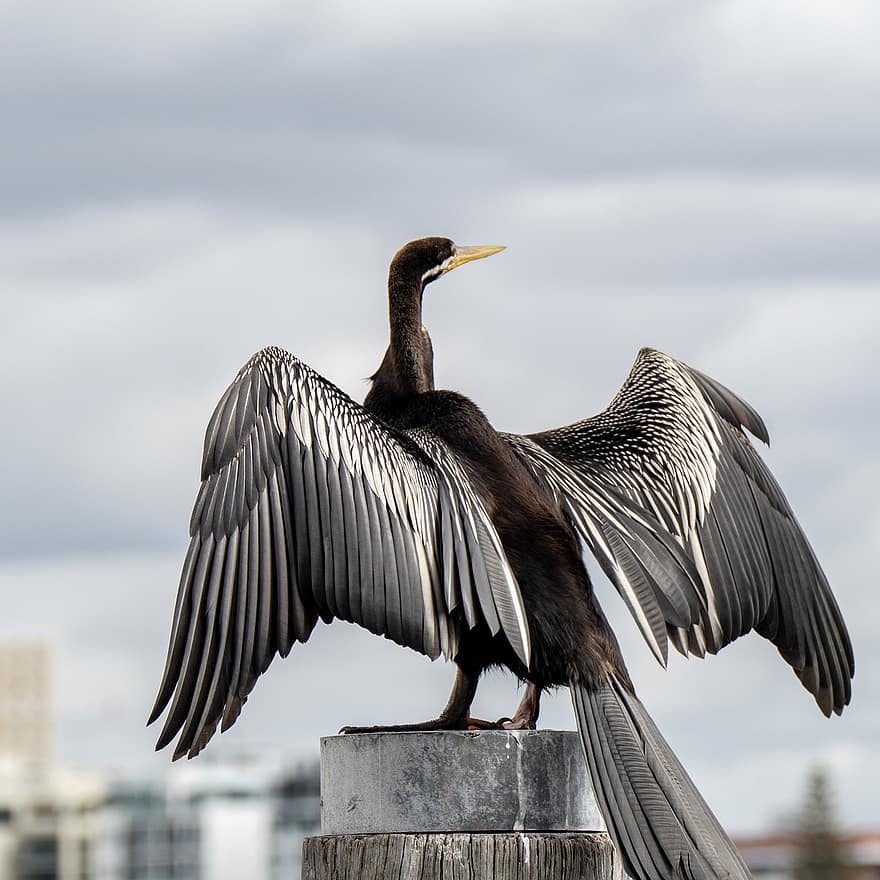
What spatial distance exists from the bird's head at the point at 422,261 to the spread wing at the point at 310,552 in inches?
41.3

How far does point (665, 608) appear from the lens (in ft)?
22.2

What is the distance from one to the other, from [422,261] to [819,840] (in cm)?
5875

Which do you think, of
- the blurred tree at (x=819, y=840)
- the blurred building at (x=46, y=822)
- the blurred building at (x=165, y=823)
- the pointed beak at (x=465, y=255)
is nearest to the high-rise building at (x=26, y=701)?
the blurred building at (x=46, y=822)

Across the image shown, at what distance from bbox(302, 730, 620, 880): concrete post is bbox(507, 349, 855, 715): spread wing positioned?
101cm

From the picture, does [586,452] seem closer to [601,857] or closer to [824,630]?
[824,630]

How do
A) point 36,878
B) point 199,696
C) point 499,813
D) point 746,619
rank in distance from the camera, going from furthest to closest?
point 36,878 → point 746,619 → point 199,696 → point 499,813

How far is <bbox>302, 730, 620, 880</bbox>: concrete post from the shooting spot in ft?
19.1

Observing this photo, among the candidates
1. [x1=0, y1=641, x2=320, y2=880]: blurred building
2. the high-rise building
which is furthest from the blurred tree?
the high-rise building

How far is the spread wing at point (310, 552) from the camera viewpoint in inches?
250

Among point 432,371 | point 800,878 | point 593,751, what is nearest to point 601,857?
point 593,751

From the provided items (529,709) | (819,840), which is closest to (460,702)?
(529,709)

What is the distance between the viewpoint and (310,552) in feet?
21.4

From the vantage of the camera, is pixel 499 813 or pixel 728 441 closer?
pixel 499 813

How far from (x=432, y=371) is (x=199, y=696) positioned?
1924 millimetres
